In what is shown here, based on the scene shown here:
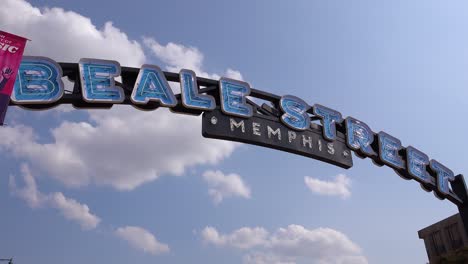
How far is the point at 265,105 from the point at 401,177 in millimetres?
7333

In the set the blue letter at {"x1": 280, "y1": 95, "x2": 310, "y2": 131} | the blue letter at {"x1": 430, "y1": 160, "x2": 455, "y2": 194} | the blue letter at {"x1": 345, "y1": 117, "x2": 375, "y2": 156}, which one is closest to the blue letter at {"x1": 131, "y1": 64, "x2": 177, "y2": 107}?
the blue letter at {"x1": 280, "y1": 95, "x2": 310, "y2": 131}

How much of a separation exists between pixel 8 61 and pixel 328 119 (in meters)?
11.0

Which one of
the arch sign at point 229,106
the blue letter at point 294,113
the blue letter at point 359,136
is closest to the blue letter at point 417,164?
the arch sign at point 229,106

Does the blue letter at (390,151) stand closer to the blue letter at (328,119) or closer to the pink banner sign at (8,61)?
the blue letter at (328,119)

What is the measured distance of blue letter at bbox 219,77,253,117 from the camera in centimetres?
1427

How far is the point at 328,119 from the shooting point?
54.6 feet

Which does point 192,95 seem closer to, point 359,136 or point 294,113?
point 294,113

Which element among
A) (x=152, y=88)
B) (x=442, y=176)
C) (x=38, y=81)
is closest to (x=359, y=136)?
(x=442, y=176)

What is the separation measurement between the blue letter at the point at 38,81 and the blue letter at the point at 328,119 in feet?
30.3

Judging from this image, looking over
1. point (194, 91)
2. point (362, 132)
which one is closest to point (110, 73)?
point (194, 91)

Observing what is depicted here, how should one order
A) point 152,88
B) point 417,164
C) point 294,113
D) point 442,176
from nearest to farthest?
point 152,88 < point 294,113 < point 417,164 < point 442,176

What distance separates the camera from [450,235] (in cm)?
4788

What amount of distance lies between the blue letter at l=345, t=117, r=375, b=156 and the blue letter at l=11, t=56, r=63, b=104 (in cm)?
1053

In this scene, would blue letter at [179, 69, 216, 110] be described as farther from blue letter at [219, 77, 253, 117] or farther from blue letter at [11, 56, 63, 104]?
blue letter at [11, 56, 63, 104]
